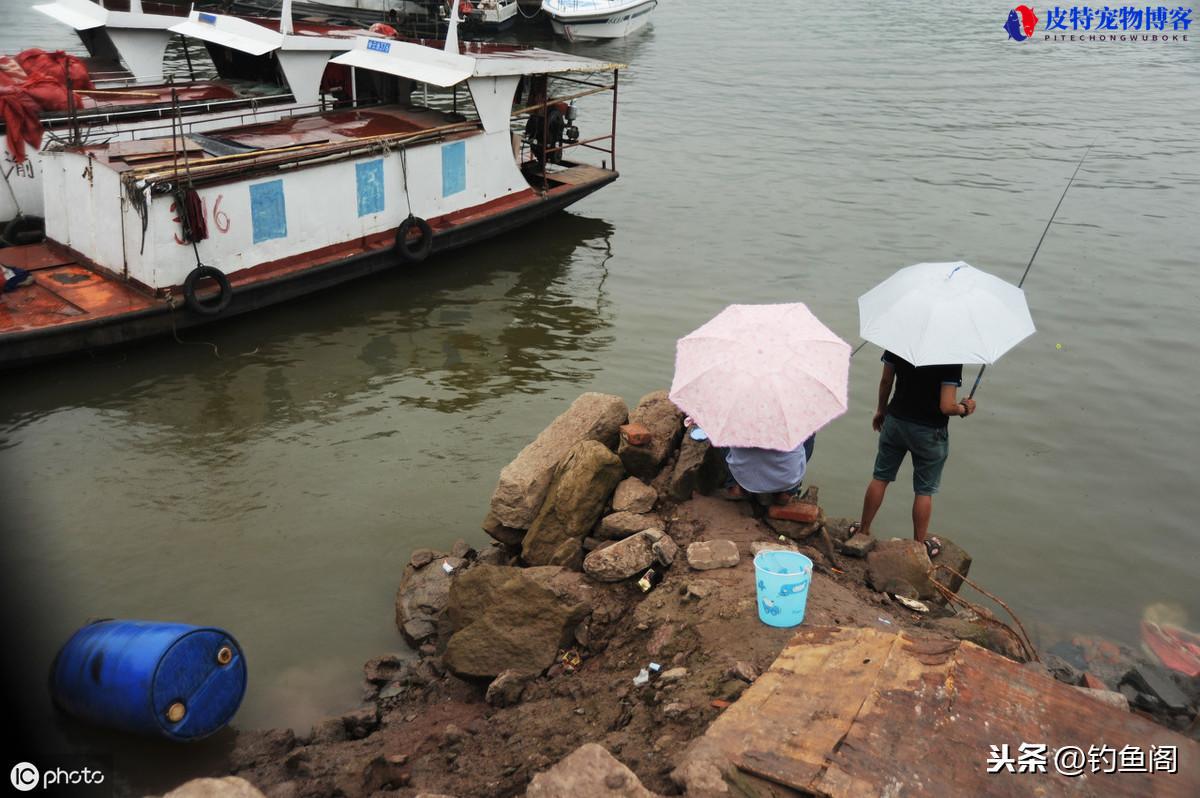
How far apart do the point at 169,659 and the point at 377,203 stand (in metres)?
8.64

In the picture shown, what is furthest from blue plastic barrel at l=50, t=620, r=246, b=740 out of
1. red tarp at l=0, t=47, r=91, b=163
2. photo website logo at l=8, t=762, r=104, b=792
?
red tarp at l=0, t=47, r=91, b=163

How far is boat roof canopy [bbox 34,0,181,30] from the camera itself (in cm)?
1633

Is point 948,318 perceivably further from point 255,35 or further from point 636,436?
point 255,35

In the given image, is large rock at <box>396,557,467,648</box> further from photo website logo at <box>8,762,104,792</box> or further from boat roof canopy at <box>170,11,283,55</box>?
boat roof canopy at <box>170,11,283,55</box>

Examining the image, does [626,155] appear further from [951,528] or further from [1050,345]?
[951,528]

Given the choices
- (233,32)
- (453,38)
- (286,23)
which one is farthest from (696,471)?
(233,32)

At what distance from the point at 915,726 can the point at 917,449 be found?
3.01 m

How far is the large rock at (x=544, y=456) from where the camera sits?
7.02 m

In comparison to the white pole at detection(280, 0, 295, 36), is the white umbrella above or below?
below

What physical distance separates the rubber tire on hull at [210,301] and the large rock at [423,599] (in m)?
5.43

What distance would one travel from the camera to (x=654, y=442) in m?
7.16

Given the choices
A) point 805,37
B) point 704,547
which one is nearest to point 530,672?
point 704,547

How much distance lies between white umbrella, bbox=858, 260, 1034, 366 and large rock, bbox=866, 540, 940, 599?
4.84 feet

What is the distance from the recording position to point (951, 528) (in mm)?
8719
